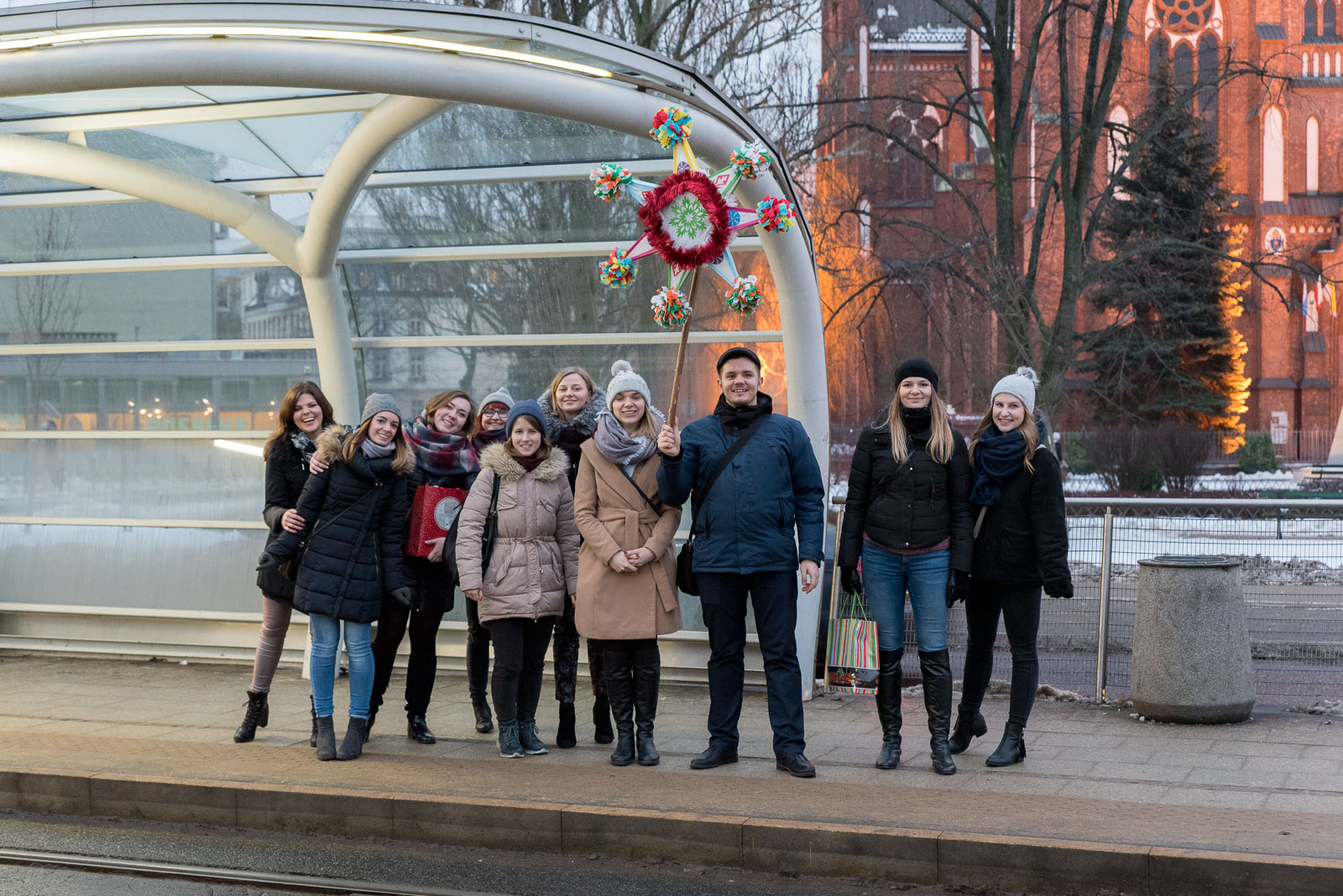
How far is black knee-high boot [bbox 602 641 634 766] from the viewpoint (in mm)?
6754

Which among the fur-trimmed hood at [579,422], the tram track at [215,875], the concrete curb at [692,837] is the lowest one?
the tram track at [215,875]

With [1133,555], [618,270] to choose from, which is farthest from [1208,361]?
[618,270]

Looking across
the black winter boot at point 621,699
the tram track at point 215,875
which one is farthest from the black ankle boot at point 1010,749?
the tram track at point 215,875

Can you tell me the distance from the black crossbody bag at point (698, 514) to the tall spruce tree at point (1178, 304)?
3038cm

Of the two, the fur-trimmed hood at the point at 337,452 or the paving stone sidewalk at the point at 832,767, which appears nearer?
the paving stone sidewalk at the point at 832,767

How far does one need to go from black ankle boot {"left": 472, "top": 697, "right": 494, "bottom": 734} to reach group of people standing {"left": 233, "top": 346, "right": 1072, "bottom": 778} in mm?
384

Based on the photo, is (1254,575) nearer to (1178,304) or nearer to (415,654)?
(415,654)

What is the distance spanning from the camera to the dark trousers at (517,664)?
691cm

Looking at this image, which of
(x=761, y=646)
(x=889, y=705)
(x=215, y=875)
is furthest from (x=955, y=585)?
(x=215, y=875)

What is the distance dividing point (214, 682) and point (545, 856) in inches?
177

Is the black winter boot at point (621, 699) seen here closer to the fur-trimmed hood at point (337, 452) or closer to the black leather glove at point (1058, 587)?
the fur-trimmed hood at point (337, 452)

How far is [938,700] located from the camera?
6.62 meters

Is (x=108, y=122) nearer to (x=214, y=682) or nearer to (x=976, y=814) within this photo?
(x=214, y=682)

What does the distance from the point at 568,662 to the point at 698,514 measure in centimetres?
122
